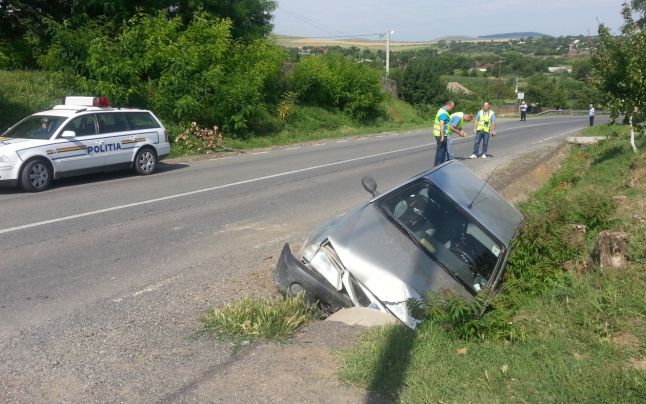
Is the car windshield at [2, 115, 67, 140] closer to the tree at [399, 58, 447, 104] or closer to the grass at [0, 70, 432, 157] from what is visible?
the grass at [0, 70, 432, 157]

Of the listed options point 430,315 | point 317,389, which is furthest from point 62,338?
point 430,315

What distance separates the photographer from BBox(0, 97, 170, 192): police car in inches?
485

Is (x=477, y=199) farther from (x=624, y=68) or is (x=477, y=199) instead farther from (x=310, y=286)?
(x=624, y=68)

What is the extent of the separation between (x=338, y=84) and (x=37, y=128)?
2345cm

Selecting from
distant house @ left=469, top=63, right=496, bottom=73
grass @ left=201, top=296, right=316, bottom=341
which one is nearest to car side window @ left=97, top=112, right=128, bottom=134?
grass @ left=201, top=296, right=316, bottom=341

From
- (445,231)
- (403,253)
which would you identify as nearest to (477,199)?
(445,231)

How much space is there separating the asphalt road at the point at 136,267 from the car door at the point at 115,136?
19.0 inches

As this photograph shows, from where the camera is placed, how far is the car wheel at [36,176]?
12.2 m

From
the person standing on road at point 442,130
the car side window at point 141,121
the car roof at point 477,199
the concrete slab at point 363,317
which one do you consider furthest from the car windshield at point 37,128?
the concrete slab at point 363,317

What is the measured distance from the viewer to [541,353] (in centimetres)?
434

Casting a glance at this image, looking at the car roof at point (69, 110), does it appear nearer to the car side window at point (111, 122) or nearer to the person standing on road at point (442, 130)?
the car side window at point (111, 122)

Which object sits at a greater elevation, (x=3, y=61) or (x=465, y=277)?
(x=3, y=61)

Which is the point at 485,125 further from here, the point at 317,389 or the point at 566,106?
the point at 566,106

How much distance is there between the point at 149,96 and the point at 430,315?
1818cm
